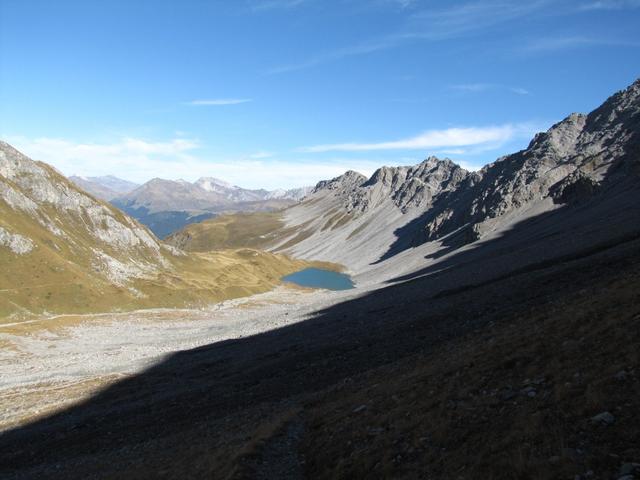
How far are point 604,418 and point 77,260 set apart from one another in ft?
Answer: 478

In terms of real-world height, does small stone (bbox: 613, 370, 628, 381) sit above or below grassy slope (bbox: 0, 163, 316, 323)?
below

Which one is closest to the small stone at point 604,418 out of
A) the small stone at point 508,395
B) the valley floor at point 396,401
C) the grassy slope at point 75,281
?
the valley floor at point 396,401

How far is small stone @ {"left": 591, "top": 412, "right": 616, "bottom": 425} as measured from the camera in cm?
1540

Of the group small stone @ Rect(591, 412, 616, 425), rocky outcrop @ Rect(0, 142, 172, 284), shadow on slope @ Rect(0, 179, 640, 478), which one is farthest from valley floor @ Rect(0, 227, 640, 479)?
rocky outcrop @ Rect(0, 142, 172, 284)

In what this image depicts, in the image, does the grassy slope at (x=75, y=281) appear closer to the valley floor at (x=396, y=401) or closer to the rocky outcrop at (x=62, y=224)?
the rocky outcrop at (x=62, y=224)

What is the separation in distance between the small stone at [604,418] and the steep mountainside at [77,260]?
11126 centimetres

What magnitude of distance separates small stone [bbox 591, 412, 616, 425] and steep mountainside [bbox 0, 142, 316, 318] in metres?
111

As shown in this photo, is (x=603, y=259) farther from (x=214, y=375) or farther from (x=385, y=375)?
(x=214, y=375)

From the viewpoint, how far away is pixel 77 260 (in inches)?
5369

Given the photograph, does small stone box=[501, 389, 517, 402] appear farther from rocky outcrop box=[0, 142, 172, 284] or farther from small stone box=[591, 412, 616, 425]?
rocky outcrop box=[0, 142, 172, 284]

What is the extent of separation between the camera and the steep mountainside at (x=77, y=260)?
111m

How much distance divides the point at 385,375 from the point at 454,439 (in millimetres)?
16771

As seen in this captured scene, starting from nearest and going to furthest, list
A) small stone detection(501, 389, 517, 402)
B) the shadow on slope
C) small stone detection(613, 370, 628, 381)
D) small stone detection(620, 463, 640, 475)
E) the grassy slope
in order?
small stone detection(620, 463, 640, 475) < small stone detection(613, 370, 628, 381) < small stone detection(501, 389, 517, 402) < the shadow on slope < the grassy slope

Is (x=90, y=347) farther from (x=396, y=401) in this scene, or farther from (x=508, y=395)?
(x=508, y=395)
